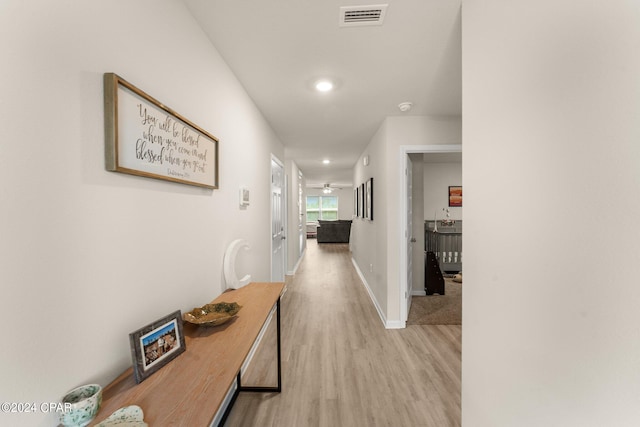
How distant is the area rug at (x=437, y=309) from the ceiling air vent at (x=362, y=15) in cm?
306

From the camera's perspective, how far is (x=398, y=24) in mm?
1578

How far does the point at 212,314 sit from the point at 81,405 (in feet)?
2.22

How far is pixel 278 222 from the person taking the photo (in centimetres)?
426

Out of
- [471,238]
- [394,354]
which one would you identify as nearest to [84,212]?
[471,238]

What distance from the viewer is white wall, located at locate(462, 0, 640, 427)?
66 cm

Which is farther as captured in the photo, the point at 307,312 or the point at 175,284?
the point at 307,312

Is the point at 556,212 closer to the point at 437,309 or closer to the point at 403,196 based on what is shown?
the point at 403,196

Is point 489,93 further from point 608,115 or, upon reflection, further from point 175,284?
point 175,284

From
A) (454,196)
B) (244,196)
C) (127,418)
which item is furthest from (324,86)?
(454,196)

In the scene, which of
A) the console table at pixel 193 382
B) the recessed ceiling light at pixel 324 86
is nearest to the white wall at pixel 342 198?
the recessed ceiling light at pixel 324 86

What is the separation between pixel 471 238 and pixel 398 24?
1.29 m

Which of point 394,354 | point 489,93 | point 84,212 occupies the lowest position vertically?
point 394,354

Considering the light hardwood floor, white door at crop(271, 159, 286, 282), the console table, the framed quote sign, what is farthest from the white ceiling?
the light hardwood floor

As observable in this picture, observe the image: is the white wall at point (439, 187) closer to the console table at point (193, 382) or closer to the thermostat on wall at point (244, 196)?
the thermostat on wall at point (244, 196)
